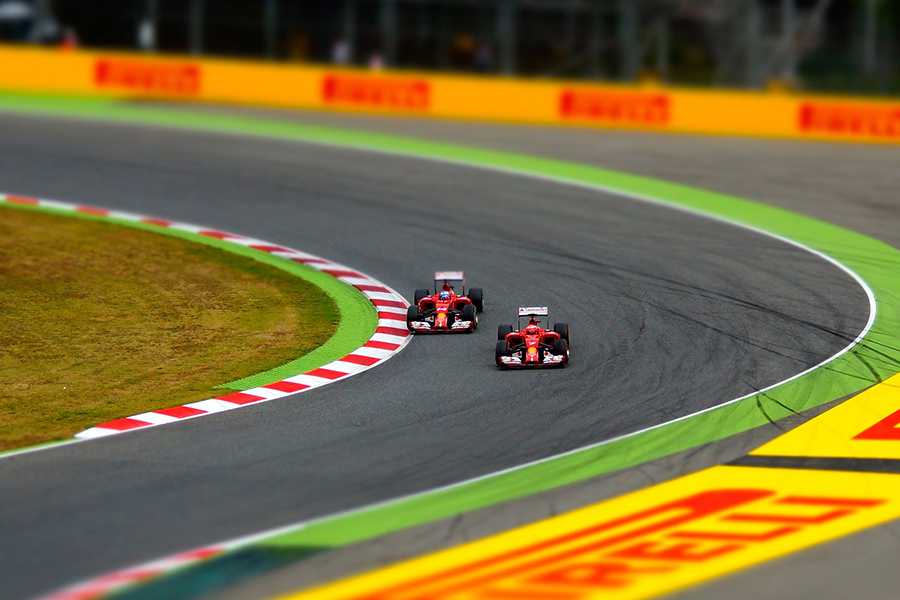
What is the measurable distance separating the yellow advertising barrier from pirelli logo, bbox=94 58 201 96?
0.03 metres

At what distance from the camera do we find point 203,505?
10883 mm

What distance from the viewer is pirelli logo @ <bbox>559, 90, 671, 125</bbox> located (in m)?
34.2

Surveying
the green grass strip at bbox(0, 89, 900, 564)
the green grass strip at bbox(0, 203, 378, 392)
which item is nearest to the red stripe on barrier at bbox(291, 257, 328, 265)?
the green grass strip at bbox(0, 203, 378, 392)

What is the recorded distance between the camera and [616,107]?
34625 mm

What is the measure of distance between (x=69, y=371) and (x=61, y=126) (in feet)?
59.8

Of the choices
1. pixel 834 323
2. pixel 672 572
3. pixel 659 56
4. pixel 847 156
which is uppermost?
pixel 659 56

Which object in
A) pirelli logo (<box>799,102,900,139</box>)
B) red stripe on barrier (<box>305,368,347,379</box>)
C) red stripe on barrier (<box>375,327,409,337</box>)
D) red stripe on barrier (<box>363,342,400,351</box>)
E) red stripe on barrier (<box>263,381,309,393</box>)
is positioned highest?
pirelli logo (<box>799,102,900,139</box>)

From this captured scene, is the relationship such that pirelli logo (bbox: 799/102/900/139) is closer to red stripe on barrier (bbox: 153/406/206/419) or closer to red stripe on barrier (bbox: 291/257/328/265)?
red stripe on barrier (bbox: 291/257/328/265)

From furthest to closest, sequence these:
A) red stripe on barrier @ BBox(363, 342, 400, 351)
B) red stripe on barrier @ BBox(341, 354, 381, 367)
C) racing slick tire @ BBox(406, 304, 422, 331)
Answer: racing slick tire @ BBox(406, 304, 422, 331), red stripe on barrier @ BBox(363, 342, 400, 351), red stripe on barrier @ BBox(341, 354, 381, 367)

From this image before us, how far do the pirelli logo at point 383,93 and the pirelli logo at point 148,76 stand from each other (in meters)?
4.43

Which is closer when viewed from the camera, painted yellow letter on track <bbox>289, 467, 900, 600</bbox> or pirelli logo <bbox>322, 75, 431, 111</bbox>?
painted yellow letter on track <bbox>289, 467, 900, 600</bbox>

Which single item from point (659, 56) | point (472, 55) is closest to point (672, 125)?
point (659, 56)

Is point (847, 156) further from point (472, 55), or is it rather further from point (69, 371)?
point (69, 371)

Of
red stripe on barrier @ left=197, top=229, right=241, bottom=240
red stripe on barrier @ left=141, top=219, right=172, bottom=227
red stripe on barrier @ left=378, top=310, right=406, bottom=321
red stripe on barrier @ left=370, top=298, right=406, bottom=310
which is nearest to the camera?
red stripe on barrier @ left=378, top=310, right=406, bottom=321
